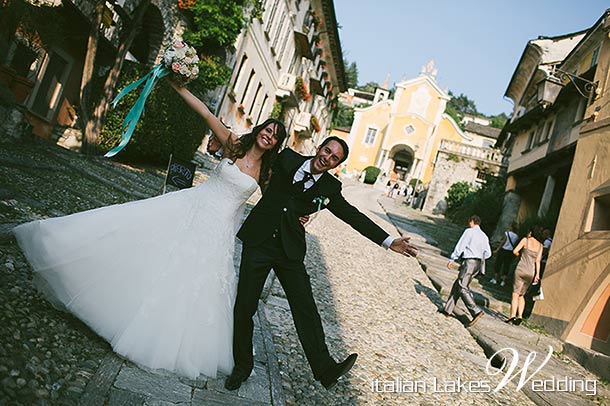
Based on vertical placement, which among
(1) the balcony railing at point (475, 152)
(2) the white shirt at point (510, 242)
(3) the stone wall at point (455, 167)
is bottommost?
(2) the white shirt at point (510, 242)

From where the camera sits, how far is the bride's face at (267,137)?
134 inches

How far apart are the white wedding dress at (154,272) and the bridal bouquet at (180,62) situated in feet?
2.64

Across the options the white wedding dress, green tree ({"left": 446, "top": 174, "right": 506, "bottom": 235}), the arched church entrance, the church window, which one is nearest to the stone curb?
the white wedding dress

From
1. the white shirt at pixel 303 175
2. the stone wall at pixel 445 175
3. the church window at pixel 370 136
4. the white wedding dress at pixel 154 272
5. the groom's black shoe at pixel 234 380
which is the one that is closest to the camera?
the white wedding dress at pixel 154 272

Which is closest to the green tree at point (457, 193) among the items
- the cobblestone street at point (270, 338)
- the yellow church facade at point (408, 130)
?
the cobblestone street at point (270, 338)

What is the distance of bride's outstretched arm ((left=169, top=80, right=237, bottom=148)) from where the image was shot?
11.3 ft

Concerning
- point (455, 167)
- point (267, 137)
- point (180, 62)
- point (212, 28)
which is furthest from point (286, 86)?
point (267, 137)

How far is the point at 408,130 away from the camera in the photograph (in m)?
51.8

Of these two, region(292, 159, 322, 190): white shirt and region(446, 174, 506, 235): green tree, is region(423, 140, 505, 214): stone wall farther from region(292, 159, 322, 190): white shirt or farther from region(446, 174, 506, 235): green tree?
region(292, 159, 322, 190): white shirt

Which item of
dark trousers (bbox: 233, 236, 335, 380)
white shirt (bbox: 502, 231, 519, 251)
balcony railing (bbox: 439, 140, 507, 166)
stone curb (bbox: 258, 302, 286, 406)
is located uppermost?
balcony railing (bbox: 439, 140, 507, 166)

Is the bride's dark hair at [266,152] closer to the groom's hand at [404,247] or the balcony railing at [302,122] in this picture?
the groom's hand at [404,247]

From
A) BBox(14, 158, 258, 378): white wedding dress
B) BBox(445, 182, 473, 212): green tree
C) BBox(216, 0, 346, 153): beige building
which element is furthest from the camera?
BBox(445, 182, 473, 212): green tree

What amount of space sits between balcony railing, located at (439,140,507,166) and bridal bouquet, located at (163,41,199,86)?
1111 inches

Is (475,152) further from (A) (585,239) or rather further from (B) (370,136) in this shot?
(B) (370,136)
